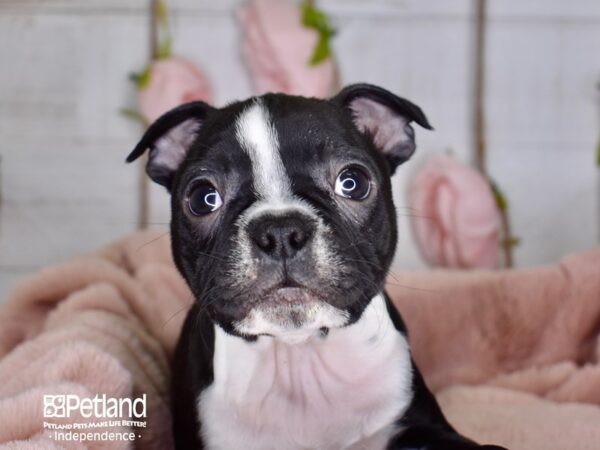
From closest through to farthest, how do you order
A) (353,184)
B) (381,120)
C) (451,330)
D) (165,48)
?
1. (353,184)
2. (381,120)
3. (451,330)
4. (165,48)

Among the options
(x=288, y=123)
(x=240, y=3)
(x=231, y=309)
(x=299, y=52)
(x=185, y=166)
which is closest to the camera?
(x=231, y=309)

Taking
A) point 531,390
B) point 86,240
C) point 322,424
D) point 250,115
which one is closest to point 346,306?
point 322,424

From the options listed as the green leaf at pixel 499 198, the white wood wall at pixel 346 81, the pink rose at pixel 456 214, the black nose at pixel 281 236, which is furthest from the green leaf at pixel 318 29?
the black nose at pixel 281 236

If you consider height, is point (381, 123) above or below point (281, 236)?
above

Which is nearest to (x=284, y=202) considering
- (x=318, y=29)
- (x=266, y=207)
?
(x=266, y=207)

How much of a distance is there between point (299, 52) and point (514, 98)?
1036 mm

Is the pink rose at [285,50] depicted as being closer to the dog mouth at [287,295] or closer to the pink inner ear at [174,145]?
Result: the pink inner ear at [174,145]

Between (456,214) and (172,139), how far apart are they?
1.56m

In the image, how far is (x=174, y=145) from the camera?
199 centimetres

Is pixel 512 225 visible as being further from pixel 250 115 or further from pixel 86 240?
pixel 250 115

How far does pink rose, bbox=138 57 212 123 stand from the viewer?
10.7 feet

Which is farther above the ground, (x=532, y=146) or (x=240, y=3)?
(x=240, y=3)

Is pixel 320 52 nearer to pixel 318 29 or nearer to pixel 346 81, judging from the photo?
pixel 318 29

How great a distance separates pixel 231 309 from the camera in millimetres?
1507
